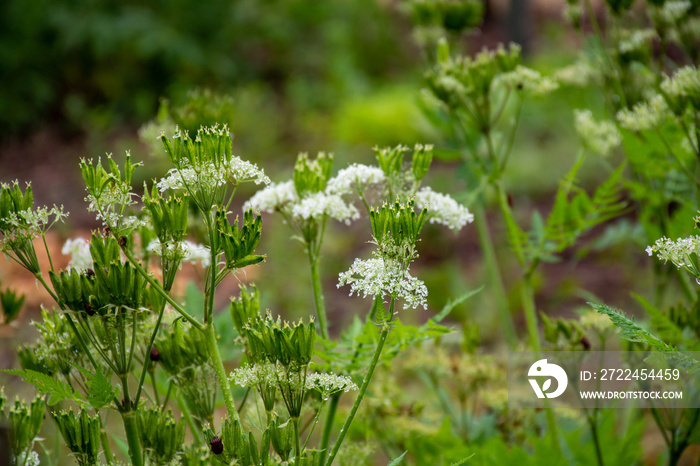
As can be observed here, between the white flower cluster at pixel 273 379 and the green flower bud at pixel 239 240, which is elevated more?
the green flower bud at pixel 239 240

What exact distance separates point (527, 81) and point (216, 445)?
53.4 inches

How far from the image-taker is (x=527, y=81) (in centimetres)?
181

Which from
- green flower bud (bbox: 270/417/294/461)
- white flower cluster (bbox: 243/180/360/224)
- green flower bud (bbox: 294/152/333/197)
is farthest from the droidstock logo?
green flower bud (bbox: 270/417/294/461)

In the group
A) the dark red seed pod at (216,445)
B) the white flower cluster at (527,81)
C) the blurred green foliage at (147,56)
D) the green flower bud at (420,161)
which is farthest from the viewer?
the blurred green foliage at (147,56)

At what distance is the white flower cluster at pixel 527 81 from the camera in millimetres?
1806

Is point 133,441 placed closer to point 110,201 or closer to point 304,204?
point 110,201

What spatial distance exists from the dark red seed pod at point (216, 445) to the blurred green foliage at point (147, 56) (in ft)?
22.0

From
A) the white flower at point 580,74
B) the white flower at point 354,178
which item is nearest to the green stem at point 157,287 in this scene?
the white flower at point 354,178

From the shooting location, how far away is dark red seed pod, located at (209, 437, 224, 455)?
3.11ft

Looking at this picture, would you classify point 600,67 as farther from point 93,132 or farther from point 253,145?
point 93,132

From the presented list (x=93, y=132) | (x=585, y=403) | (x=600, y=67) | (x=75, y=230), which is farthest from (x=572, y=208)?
(x=93, y=132)

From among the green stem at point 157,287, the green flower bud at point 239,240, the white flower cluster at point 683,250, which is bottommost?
the white flower cluster at point 683,250

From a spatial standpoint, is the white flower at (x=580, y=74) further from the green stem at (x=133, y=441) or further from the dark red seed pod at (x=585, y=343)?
the green stem at (x=133, y=441)

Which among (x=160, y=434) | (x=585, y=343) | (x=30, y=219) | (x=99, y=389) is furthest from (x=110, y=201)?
(x=585, y=343)
